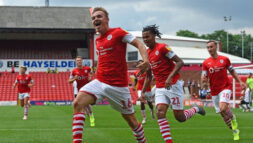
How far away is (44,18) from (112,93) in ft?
155

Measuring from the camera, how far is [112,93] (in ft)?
24.4

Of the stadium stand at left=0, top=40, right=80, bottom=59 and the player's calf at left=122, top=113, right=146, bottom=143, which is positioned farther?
the stadium stand at left=0, top=40, right=80, bottom=59

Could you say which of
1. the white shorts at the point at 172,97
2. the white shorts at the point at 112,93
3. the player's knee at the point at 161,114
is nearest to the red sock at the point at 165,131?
the player's knee at the point at 161,114

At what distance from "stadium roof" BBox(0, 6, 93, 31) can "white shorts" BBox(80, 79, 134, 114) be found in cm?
4397

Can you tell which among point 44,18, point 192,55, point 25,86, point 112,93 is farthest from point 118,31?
point 192,55

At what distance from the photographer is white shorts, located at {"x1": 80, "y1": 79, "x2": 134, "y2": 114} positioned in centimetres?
739

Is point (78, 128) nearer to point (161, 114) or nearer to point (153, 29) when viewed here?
point (161, 114)

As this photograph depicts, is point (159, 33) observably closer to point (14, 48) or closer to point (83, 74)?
point (83, 74)

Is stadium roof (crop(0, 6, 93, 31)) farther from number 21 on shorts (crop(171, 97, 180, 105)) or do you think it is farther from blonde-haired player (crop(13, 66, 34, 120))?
number 21 on shorts (crop(171, 97, 180, 105))

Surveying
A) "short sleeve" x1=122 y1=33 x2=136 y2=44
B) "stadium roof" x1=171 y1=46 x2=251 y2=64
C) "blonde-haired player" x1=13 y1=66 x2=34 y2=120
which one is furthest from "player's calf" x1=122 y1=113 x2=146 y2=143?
"stadium roof" x1=171 y1=46 x2=251 y2=64

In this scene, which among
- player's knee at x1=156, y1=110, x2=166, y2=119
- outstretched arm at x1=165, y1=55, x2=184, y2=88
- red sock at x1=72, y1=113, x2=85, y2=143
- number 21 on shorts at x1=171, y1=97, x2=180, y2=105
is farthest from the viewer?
number 21 on shorts at x1=171, y1=97, x2=180, y2=105

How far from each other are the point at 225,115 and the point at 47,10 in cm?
4697

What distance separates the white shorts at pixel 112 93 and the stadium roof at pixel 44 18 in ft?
144

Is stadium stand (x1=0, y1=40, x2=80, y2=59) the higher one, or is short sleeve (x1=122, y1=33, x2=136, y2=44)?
short sleeve (x1=122, y1=33, x2=136, y2=44)
